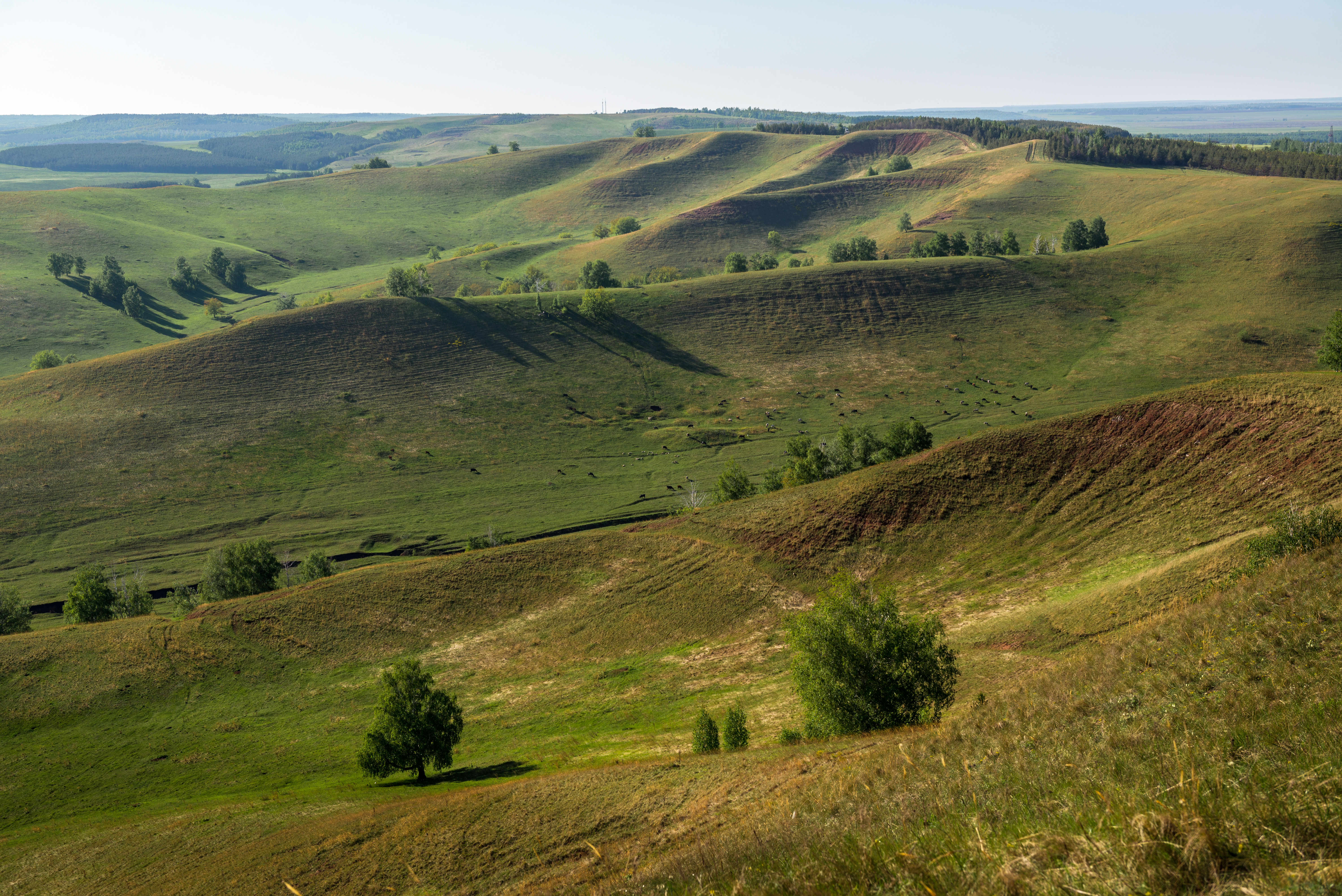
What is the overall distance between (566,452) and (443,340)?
43.3m

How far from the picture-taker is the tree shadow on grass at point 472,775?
39625mm

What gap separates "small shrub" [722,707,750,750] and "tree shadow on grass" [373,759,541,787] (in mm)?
10945

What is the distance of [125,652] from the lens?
193 ft

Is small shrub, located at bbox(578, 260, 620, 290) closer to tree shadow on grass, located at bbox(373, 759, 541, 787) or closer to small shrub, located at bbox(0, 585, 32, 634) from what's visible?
small shrub, located at bbox(0, 585, 32, 634)

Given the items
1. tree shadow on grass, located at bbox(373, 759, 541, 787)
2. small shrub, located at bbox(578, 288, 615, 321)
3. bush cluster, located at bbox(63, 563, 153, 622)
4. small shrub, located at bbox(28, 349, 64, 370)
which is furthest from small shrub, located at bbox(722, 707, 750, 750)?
small shrub, located at bbox(28, 349, 64, 370)

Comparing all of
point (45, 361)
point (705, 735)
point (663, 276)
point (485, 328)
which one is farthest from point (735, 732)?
point (45, 361)

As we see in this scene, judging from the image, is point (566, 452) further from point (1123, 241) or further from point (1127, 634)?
point (1123, 241)

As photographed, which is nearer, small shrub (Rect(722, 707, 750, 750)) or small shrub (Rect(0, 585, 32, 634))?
small shrub (Rect(722, 707, 750, 750))

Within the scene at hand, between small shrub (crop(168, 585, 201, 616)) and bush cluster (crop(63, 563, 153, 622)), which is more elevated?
bush cluster (crop(63, 563, 153, 622))

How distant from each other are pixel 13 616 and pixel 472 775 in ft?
213

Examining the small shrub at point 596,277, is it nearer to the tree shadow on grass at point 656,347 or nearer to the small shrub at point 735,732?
the tree shadow on grass at point 656,347

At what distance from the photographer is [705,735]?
3638 cm

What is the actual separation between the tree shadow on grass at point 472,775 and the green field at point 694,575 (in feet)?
1.47

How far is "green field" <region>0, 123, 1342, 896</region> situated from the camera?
54.0 feet
